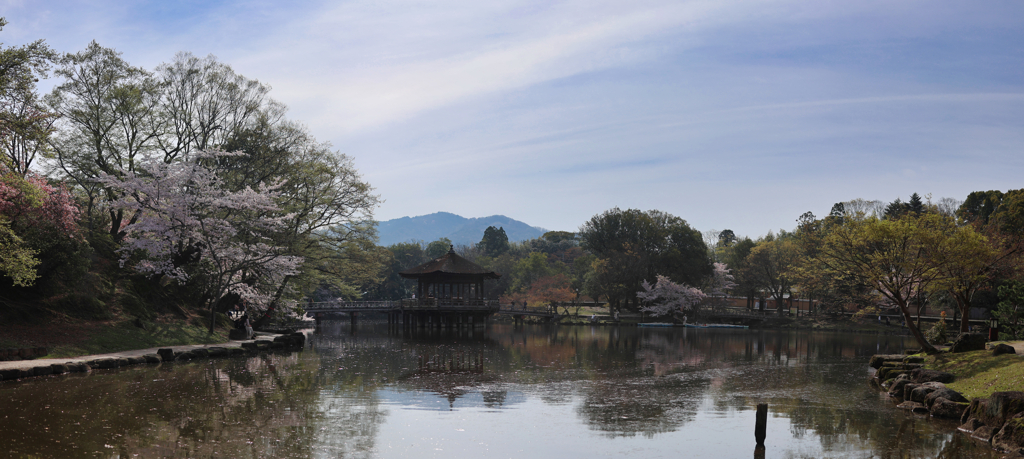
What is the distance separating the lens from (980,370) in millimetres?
18172

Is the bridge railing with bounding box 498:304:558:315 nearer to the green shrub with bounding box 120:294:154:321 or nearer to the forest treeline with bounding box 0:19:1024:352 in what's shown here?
the forest treeline with bounding box 0:19:1024:352

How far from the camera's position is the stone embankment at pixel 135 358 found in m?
18.4

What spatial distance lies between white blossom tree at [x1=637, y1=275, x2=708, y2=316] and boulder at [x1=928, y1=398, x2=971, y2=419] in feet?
138

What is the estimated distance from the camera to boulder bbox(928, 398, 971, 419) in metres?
15.4

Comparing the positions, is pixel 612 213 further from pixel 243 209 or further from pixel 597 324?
pixel 243 209

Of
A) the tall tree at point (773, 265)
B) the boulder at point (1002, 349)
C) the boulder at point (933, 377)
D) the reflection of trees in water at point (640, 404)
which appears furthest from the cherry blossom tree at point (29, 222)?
the tall tree at point (773, 265)

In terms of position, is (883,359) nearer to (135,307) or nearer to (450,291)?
(135,307)

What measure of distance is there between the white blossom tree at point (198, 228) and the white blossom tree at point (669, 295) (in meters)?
35.2

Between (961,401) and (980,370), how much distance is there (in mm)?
3446

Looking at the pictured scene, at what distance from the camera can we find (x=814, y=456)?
12258 mm

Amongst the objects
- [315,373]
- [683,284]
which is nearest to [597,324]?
[683,284]

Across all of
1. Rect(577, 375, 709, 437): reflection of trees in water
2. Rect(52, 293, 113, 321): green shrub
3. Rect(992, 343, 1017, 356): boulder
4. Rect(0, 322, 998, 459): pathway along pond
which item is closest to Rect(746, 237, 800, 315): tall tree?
Rect(0, 322, 998, 459): pathway along pond

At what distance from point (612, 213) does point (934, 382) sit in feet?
159

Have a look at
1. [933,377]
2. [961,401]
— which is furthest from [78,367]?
[933,377]
